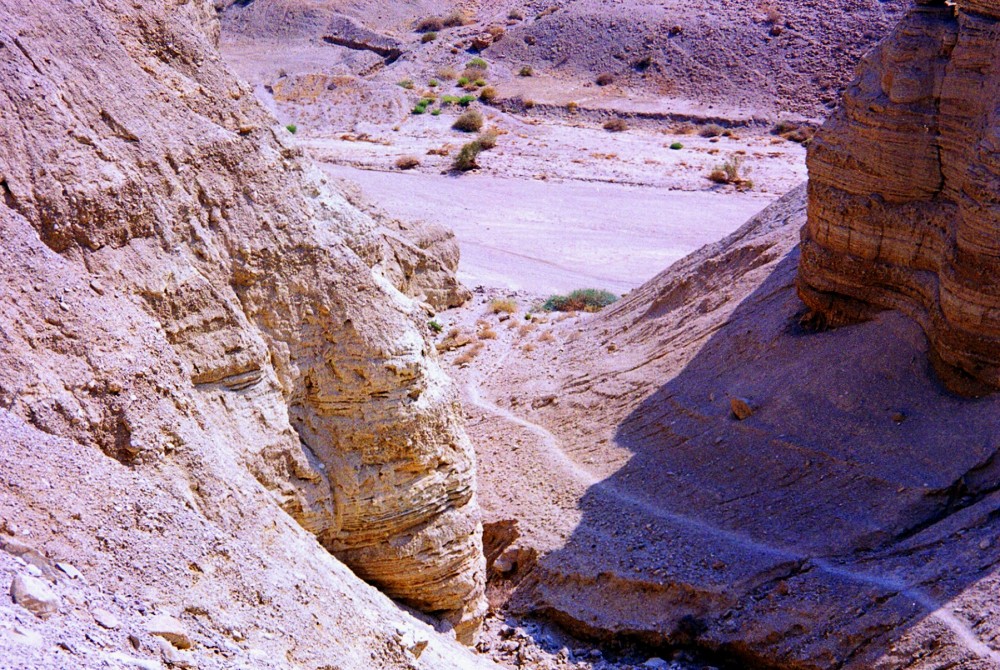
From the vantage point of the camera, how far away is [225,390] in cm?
709

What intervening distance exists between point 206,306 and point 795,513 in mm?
7820

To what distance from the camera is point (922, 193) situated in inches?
525

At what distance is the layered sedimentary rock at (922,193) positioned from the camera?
12.1 meters

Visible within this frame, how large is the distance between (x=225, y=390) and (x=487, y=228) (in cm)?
2255

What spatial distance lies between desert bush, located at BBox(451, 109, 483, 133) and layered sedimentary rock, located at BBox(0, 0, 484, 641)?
32058mm

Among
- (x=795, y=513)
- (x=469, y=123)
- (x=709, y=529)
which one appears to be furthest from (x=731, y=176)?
(x=709, y=529)

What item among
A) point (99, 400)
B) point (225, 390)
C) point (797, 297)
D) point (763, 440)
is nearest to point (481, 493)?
point (763, 440)

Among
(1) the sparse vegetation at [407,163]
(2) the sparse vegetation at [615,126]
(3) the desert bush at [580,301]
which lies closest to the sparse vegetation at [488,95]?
(2) the sparse vegetation at [615,126]

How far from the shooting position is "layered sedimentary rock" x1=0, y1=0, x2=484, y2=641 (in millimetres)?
5918

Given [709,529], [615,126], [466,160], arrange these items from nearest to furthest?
[709,529]
[466,160]
[615,126]

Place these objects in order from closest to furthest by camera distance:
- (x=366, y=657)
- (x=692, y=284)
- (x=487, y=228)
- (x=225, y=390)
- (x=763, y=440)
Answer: (x=366, y=657) < (x=225, y=390) < (x=763, y=440) < (x=692, y=284) < (x=487, y=228)

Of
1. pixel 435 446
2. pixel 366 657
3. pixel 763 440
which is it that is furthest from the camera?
pixel 763 440

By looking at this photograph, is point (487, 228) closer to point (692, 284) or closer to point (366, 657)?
point (692, 284)

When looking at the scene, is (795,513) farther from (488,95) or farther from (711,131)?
(488,95)
